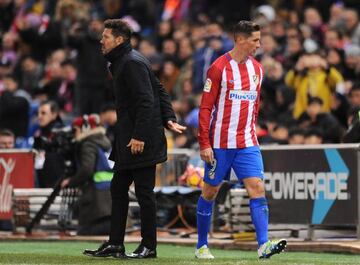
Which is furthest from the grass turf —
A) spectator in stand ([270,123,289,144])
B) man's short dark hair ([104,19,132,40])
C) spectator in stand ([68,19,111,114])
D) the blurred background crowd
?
spectator in stand ([68,19,111,114])

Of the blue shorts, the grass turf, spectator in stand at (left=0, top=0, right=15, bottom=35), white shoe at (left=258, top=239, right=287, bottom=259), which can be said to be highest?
spectator in stand at (left=0, top=0, right=15, bottom=35)

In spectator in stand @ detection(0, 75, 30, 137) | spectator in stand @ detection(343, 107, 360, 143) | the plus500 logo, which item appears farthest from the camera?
spectator in stand @ detection(0, 75, 30, 137)

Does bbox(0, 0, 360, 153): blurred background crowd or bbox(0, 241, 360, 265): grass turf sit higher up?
bbox(0, 0, 360, 153): blurred background crowd

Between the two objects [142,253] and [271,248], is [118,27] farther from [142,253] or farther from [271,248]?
[271,248]

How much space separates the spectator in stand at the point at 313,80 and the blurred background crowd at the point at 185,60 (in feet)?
0.05

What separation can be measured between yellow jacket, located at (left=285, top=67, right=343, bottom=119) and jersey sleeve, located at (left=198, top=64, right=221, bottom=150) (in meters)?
7.79

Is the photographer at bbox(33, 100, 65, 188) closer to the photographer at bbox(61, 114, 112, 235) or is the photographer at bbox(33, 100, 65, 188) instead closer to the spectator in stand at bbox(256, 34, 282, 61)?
the photographer at bbox(61, 114, 112, 235)

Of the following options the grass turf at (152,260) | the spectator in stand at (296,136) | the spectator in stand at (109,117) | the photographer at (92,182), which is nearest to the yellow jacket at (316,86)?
the spectator in stand at (296,136)

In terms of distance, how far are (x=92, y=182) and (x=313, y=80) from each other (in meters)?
4.58

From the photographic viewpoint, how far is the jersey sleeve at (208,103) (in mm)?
12719

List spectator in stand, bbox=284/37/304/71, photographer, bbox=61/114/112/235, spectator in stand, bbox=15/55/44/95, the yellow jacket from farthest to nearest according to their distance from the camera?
spectator in stand, bbox=15/55/44/95
spectator in stand, bbox=284/37/304/71
the yellow jacket
photographer, bbox=61/114/112/235

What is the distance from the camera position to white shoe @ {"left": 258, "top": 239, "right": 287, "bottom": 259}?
12297 millimetres

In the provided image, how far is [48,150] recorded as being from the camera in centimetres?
1844

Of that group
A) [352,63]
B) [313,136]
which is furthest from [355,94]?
[352,63]
